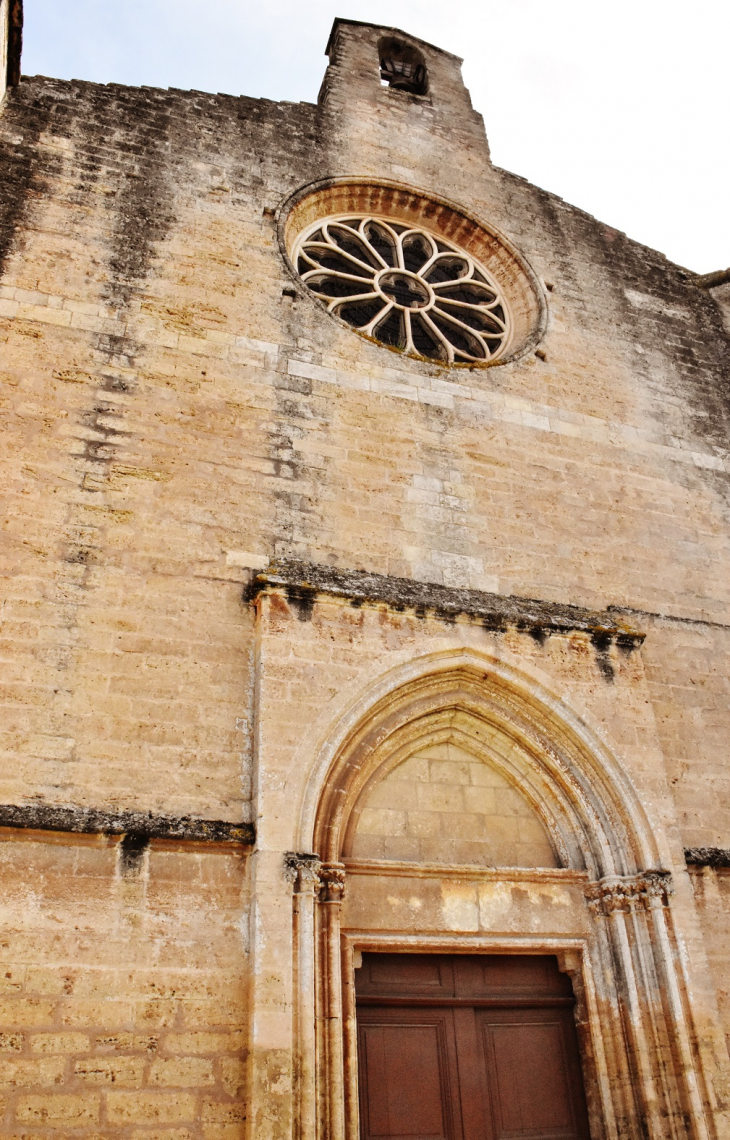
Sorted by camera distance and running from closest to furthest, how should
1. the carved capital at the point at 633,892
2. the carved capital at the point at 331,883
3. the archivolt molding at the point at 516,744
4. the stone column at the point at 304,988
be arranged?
the stone column at the point at 304,988
the carved capital at the point at 331,883
the carved capital at the point at 633,892
the archivolt molding at the point at 516,744

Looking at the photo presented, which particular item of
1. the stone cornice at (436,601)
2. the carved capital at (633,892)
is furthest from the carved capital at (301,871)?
the carved capital at (633,892)

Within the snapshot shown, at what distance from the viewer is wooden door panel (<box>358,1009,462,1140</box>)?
4312 millimetres

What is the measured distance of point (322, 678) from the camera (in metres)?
4.85

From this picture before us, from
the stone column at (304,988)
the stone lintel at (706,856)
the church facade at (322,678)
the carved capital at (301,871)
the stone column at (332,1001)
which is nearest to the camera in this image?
the stone column at (304,988)

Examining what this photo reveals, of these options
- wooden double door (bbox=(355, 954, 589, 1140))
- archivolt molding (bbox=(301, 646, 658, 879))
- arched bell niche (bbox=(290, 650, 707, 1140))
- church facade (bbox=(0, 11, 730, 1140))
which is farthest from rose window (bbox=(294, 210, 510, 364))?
wooden double door (bbox=(355, 954, 589, 1140))

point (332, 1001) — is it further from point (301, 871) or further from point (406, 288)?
point (406, 288)

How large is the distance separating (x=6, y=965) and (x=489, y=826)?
2.66m

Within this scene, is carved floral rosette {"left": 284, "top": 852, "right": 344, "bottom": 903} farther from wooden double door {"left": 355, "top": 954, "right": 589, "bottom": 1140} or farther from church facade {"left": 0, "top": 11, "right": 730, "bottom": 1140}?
wooden double door {"left": 355, "top": 954, "right": 589, "bottom": 1140}

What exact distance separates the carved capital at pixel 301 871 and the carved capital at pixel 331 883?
0.09 meters

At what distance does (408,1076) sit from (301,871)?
1.24 metres

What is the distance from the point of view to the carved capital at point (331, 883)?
437 cm

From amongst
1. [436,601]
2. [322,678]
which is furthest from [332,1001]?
[436,601]

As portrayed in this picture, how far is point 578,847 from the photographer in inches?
205

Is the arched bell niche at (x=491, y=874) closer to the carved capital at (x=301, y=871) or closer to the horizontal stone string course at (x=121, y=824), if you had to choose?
the carved capital at (x=301, y=871)
